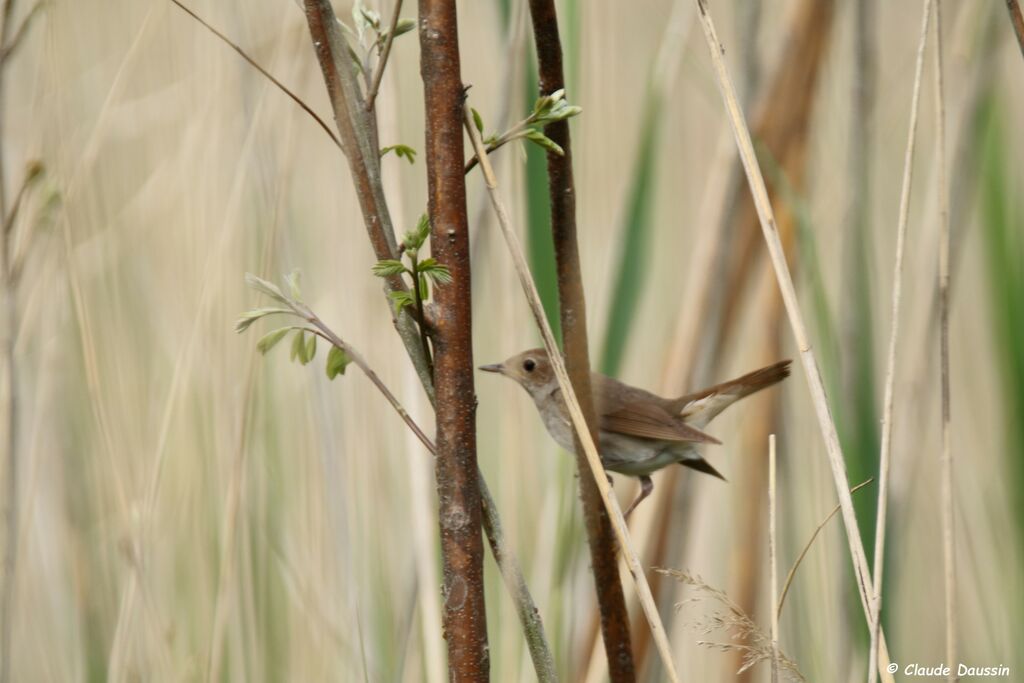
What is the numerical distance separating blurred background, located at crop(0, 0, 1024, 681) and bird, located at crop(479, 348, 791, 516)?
3 cm

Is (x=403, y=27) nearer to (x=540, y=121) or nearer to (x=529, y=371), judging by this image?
(x=540, y=121)

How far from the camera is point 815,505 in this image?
1452 mm

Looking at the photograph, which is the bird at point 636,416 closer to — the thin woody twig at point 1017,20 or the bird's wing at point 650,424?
the bird's wing at point 650,424

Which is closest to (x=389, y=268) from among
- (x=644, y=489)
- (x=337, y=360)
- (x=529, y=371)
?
(x=337, y=360)

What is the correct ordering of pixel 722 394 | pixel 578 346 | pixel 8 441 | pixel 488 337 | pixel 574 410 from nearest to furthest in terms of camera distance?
pixel 574 410 < pixel 578 346 < pixel 8 441 < pixel 722 394 < pixel 488 337

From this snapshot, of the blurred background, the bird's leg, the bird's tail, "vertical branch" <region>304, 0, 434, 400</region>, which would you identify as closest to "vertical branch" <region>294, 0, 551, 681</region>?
"vertical branch" <region>304, 0, 434, 400</region>

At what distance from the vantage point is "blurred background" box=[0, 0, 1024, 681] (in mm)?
1113

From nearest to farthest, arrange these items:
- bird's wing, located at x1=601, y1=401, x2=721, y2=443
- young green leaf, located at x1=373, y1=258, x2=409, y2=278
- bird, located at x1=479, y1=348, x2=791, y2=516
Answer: young green leaf, located at x1=373, y1=258, x2=409, y2=278 → bird, located at x1=479, y1=348, x2=791, y2=516 → bird's wing, located at x1=601, y1=401, x2=721, y2=443

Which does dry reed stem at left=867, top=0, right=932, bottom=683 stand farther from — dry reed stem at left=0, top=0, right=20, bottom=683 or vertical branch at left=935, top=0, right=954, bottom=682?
dry reed stem at left=0, top=0, right=20, bottom=683

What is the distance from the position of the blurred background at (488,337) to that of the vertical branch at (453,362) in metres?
0.37

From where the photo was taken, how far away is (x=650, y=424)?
1.47 m

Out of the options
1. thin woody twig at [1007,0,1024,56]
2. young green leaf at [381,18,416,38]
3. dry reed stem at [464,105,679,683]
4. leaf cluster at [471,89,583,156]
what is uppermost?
thin woody twig at [1007,0,1024,56]

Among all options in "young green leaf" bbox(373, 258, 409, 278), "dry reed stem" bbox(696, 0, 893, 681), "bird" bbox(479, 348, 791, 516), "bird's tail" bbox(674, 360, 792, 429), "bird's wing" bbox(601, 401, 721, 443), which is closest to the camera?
"young green leaf" bbox(373, 258, 409, 278)

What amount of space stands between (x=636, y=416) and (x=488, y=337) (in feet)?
0.87
